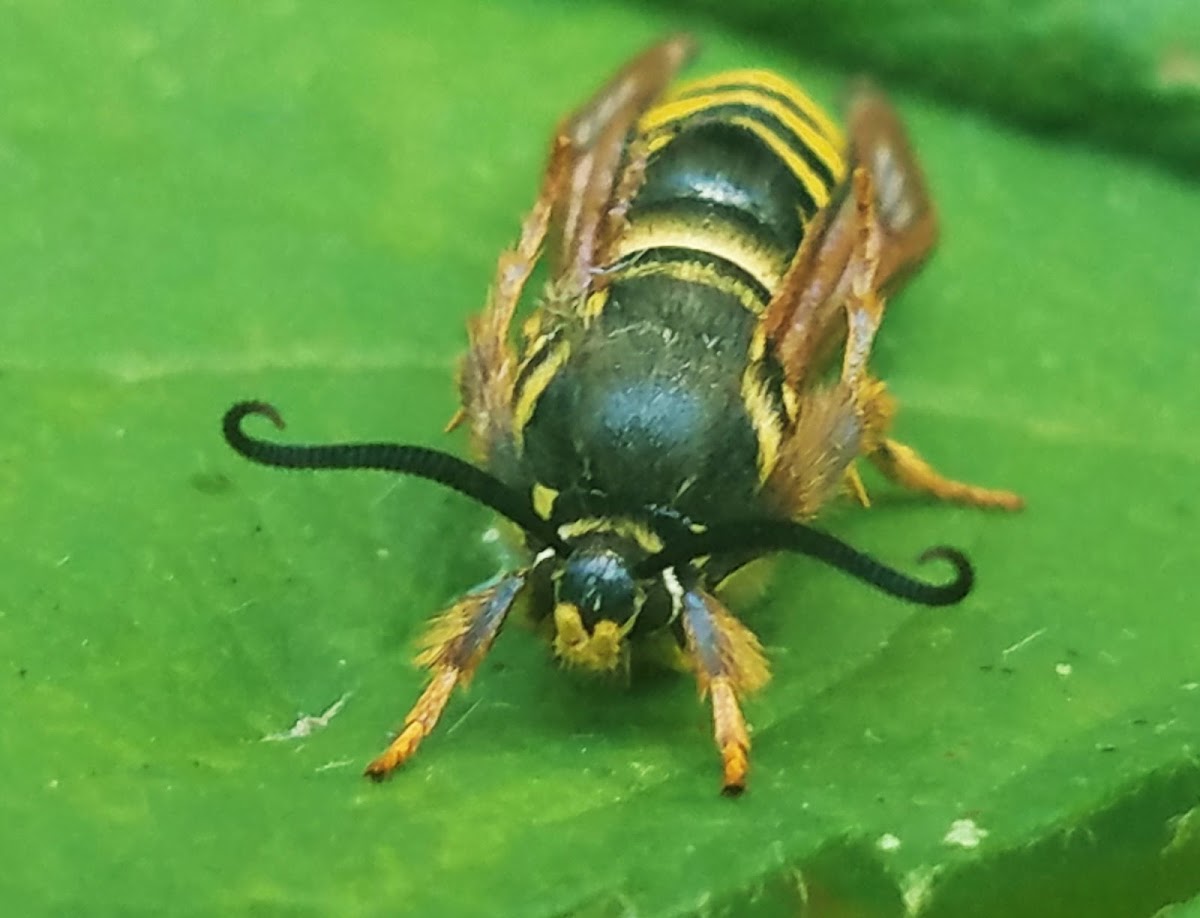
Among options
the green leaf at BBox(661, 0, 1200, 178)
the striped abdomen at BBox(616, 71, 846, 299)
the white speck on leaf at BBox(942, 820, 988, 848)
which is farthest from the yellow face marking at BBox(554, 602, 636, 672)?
the green leaf at BBox(661, 0, 1200, 178)

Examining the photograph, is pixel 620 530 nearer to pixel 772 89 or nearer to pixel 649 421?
pixel 649 421

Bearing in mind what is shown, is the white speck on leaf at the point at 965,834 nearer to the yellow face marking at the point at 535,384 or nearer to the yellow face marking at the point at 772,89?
the yellow face marking at the point at 535,384

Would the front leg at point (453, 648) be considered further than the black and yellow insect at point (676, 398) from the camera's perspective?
No

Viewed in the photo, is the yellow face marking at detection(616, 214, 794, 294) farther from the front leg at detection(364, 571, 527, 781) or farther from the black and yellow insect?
the front leg at detection(364, 571, 527, 781)

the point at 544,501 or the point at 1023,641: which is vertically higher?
the point at 544,501

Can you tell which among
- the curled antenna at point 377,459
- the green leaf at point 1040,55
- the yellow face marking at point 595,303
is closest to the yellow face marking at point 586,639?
the curled antenna at point 377,459

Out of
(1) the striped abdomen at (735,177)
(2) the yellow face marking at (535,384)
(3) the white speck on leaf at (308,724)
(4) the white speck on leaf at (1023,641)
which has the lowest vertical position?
(3) the white speck on leaf at (308,724)

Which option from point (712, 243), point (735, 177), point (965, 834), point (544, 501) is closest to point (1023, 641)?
point (965, 834)
